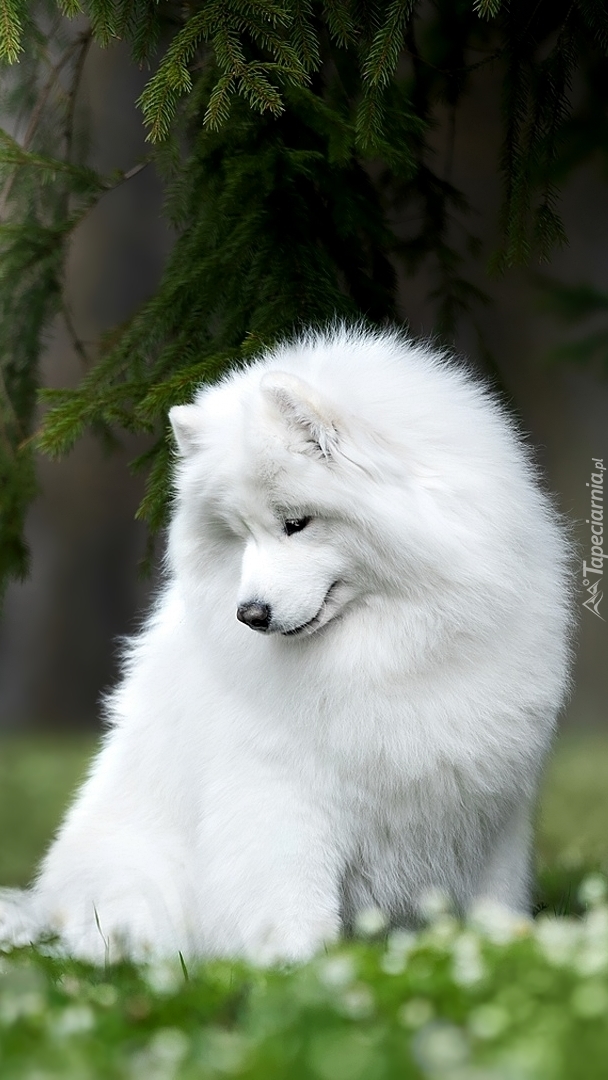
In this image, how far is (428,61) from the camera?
4.38m

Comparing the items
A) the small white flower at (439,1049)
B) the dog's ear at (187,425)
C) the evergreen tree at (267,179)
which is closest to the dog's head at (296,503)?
the dog's ear at (187,425)

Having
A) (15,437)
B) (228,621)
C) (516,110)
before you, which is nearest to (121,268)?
(15,437)

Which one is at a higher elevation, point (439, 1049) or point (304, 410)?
point (304, 410)

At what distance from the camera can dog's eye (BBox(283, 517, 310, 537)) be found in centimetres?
275

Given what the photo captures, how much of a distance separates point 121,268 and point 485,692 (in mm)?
7278

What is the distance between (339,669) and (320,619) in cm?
16

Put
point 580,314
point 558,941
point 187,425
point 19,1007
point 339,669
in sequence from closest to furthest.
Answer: point 19,1007 → point 558,941 → point 339,669 → point 187,425 → point 580,314

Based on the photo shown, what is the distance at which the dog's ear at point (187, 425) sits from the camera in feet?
9.89

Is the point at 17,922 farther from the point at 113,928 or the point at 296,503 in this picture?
the point at 296,503

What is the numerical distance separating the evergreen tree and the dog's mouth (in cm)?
118

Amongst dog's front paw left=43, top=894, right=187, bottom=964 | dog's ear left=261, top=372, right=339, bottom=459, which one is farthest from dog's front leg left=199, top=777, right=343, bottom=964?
dog's ear left=261, top=372, right=339, bottom=459

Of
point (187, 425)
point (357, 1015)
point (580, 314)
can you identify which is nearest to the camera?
point (357, 1015)

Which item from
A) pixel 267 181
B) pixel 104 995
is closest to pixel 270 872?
pixel 104 995

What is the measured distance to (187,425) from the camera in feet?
9.91
